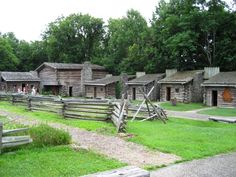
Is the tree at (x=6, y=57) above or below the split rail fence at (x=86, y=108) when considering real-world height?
above

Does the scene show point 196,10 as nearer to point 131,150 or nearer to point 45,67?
point 45,67

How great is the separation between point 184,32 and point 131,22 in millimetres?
20193

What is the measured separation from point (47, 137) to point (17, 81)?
128 ft

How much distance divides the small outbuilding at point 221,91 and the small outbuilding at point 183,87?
10.2ft

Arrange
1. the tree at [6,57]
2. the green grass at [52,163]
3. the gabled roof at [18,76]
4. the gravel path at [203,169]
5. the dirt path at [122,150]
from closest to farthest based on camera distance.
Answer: the green grass at [52,163]
the gravel path at [203,169]
the dirt path at [122,150]
the gabled roof at [18,76]
the tree at [6,57]

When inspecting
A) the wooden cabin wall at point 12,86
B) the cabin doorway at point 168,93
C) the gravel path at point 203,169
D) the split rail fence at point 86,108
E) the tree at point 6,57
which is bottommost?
the gravel path at point 203,169

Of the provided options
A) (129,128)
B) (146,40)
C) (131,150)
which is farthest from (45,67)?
(131,150)

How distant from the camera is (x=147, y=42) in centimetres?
5222

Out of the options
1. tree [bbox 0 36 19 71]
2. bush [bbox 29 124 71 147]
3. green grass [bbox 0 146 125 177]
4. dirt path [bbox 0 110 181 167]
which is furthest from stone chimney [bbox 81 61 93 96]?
green grass [bbox 0 146 125 177]

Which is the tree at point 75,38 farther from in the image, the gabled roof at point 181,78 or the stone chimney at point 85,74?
the gabled roof at point 181,78

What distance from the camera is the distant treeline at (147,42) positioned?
1725 inches

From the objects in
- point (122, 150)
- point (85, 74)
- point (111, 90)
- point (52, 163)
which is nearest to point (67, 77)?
point (85, 74)

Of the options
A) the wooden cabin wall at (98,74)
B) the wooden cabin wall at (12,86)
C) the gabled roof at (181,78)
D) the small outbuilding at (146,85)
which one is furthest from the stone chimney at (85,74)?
the gabled roof at (181,78)

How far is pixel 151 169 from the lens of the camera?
8.59 metres
